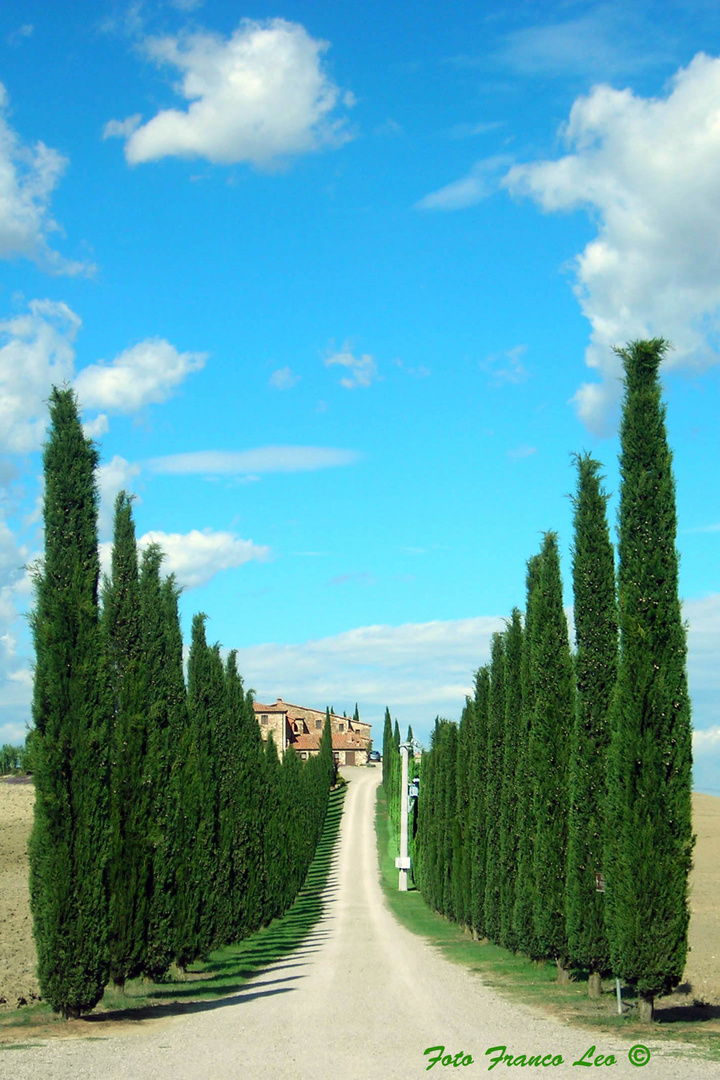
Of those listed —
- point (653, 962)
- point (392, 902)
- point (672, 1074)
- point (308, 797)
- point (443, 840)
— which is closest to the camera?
point (672, 1074)

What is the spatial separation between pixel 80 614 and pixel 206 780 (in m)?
10.6

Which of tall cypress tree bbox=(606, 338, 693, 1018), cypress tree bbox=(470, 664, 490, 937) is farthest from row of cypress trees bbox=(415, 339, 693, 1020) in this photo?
cypress tree bbox=(470, 664, 490, 937)

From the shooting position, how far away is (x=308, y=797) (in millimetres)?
51719

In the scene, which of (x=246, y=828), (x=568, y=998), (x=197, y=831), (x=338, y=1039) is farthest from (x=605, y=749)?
(x=246, y=828)

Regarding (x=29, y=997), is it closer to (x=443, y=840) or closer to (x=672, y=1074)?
(x=672, y=1074)

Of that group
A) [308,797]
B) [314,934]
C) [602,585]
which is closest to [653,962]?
[602,585]

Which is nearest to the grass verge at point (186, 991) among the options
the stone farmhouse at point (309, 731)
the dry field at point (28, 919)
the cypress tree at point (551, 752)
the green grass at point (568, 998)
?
the dry field at point (28, 919)

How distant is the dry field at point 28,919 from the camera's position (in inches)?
642

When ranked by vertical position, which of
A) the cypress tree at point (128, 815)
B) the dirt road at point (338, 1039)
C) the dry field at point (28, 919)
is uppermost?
the cypress tree at point (128, 815)

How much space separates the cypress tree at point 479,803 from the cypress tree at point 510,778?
10.3 ft

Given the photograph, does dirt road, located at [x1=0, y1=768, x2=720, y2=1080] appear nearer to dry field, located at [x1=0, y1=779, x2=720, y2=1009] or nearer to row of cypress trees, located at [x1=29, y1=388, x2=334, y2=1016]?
row of cypress trees, located at [x1=29, y1=388, x2=334, y2=1016]

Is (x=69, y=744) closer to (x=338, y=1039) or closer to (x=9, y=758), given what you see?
(x=338, y=1039)

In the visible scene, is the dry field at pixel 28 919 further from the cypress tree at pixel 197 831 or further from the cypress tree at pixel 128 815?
the cypress tree at pixel 197 831

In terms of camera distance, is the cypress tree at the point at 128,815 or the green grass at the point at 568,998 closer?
the green grass at the point at 568,998
